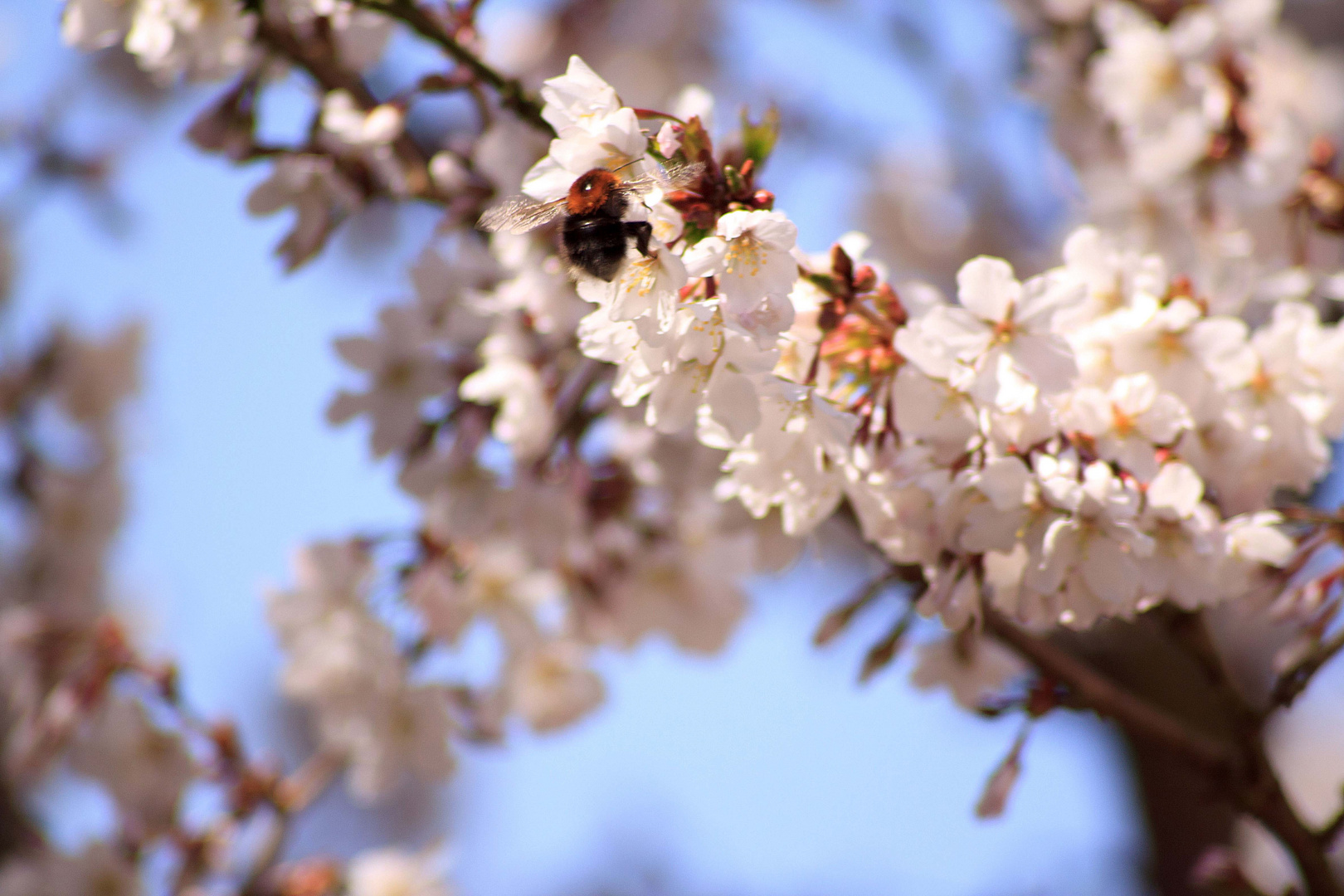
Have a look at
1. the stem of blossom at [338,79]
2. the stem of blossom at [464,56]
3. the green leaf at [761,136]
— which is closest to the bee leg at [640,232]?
the green leaf at [761,136]

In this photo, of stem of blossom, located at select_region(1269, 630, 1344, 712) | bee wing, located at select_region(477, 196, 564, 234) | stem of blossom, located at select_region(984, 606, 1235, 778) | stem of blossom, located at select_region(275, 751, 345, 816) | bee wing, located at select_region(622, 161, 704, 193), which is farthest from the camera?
stem of blossom, located at select_region(275, 751, 345, 816)

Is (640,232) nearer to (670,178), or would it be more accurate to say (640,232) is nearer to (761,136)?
(670,178)

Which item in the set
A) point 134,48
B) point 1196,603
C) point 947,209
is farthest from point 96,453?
point 947,209

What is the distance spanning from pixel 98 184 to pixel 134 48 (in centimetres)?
190

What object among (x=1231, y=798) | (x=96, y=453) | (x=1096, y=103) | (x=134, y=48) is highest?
(x=1096, y=103)

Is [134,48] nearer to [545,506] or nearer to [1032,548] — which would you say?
[545,506]

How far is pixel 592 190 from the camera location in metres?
1.02

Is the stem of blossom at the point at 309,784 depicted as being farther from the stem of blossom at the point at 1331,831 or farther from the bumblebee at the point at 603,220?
the stem of blossom at the point at 1331,831

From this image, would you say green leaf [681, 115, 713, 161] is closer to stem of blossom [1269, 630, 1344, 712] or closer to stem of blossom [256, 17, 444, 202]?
stem of blossom [256, 17, 444, 202]

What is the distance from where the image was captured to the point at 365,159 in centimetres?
156

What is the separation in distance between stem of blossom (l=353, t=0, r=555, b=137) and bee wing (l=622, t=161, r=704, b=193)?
0.95ft

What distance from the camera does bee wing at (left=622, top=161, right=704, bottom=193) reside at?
98cm

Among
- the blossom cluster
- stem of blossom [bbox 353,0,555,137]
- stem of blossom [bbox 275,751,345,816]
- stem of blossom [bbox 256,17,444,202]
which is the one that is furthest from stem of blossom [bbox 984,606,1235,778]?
stem of blossom [bbox 275,751,345,816]

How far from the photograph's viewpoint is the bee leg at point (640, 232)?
3.33ft
